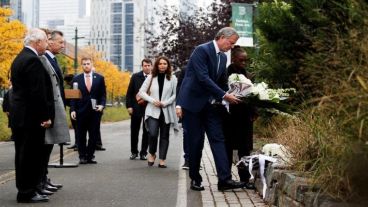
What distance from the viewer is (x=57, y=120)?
775cm

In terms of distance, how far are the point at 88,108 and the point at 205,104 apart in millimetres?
4381

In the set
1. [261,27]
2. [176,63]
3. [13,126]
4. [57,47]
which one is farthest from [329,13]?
[176,63]

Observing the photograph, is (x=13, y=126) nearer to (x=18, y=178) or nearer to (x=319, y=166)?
(x=18, y=178)

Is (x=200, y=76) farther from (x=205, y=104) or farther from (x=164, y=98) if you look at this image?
(x=164, y=98)

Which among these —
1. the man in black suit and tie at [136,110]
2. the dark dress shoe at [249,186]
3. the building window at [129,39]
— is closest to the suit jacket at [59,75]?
the dark dress shoe at [249,186]

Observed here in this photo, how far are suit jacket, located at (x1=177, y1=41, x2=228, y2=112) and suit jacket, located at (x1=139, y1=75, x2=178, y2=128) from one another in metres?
2.85

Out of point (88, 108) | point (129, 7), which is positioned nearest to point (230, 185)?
point (88, 108)

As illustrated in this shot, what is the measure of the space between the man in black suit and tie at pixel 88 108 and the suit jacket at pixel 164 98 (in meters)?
1.25

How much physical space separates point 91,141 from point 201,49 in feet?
13.9

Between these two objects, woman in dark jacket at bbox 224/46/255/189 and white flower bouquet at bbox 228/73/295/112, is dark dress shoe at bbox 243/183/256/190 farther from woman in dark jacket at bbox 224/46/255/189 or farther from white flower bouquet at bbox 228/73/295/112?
white flower bouquet at bbox 228/73/295/112

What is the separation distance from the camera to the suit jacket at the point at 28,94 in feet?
22.7

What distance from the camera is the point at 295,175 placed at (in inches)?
228

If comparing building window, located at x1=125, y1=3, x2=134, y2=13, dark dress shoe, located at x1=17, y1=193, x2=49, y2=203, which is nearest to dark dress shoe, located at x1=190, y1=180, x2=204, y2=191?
dark dress shoe, located at x1=17, y1=193, x2=49, y2=203

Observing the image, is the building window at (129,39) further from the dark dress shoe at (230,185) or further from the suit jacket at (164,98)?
the dark dress shoe at (230,185)
